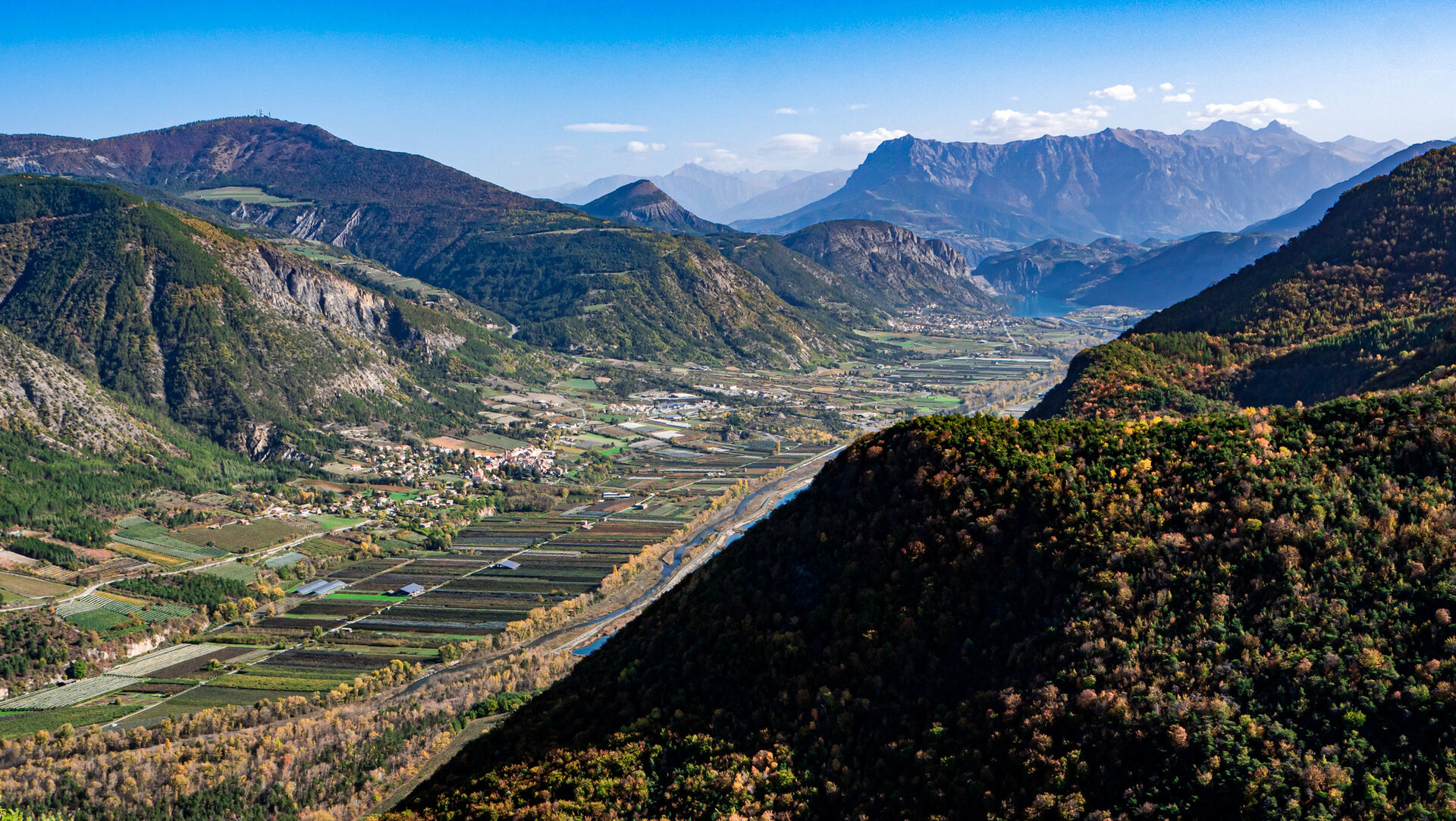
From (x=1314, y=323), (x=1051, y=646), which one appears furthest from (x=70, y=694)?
(x=1314, y=323)

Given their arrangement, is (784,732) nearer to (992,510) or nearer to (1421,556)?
(992,510)

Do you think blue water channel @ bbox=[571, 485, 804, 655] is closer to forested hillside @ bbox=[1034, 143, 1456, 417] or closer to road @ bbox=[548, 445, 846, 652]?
road @ bbox=[548, 445, 846, 652]

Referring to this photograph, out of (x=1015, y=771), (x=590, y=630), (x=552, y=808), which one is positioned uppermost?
(x=1015, y=771)

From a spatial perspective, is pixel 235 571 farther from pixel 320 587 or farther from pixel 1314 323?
pixel 1314 323

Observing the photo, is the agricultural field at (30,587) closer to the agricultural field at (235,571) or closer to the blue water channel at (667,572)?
the agricultural field at (235,571)

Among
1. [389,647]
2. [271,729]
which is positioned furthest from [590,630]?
[271,729]

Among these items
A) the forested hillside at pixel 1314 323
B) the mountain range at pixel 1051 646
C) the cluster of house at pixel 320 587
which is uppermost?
the forested hillside at pixel 1314 323

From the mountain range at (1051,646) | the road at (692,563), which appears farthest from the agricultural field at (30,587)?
the mountain range at (1051,646)
